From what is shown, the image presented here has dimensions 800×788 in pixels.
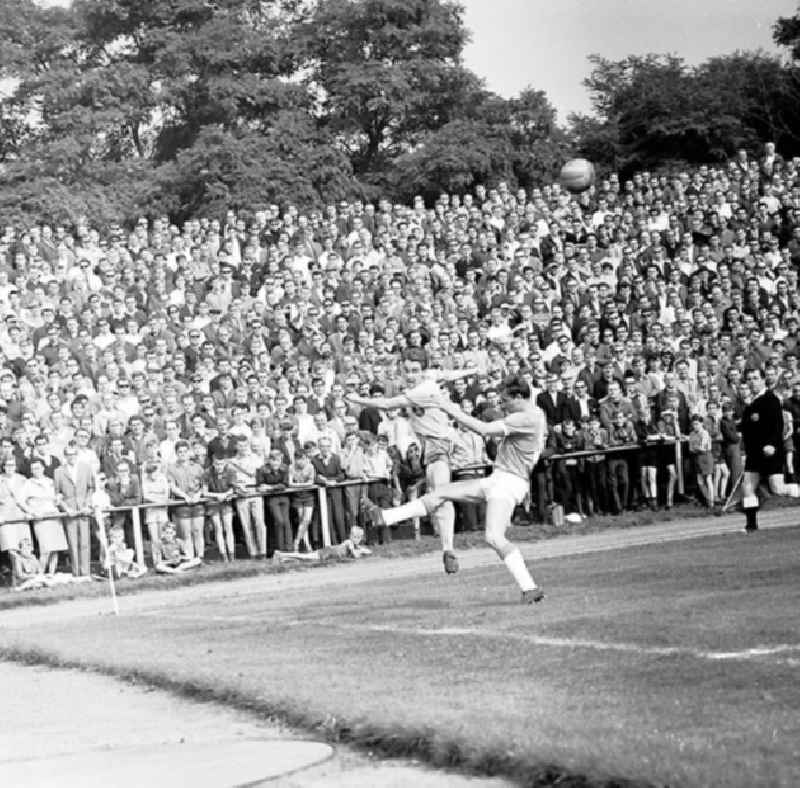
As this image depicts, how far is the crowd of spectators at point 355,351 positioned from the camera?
23.4 m

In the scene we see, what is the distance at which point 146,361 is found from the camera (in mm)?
25562

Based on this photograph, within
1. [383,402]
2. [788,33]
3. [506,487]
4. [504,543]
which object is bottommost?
[504,543]

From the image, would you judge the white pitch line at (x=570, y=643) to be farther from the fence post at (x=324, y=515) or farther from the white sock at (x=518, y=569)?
the fence post at (x=324, y=515)

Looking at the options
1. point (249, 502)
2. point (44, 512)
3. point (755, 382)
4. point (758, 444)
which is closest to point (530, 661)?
point (758, 444)

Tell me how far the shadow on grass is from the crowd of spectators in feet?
30.7

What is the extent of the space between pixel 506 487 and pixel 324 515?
10.9 metres

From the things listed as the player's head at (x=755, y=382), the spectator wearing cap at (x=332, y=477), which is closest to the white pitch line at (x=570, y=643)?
the spectator wearing cap at (x=332, y=477)

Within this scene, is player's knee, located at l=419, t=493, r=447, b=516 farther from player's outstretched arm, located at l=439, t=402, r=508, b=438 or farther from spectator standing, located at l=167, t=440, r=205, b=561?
spectator standing, located at l=167, t=440, r=205, b=561

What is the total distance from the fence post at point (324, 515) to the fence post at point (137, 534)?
9.07 ft

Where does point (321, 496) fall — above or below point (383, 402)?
below

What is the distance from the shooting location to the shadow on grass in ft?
→ 23.6

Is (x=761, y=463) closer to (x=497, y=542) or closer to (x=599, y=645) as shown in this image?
(x=497, y=542)

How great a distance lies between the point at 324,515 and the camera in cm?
2414

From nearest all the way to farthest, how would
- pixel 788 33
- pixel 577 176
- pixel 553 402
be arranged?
pixel 553 402, pixel 577 176, pixel 788 33
